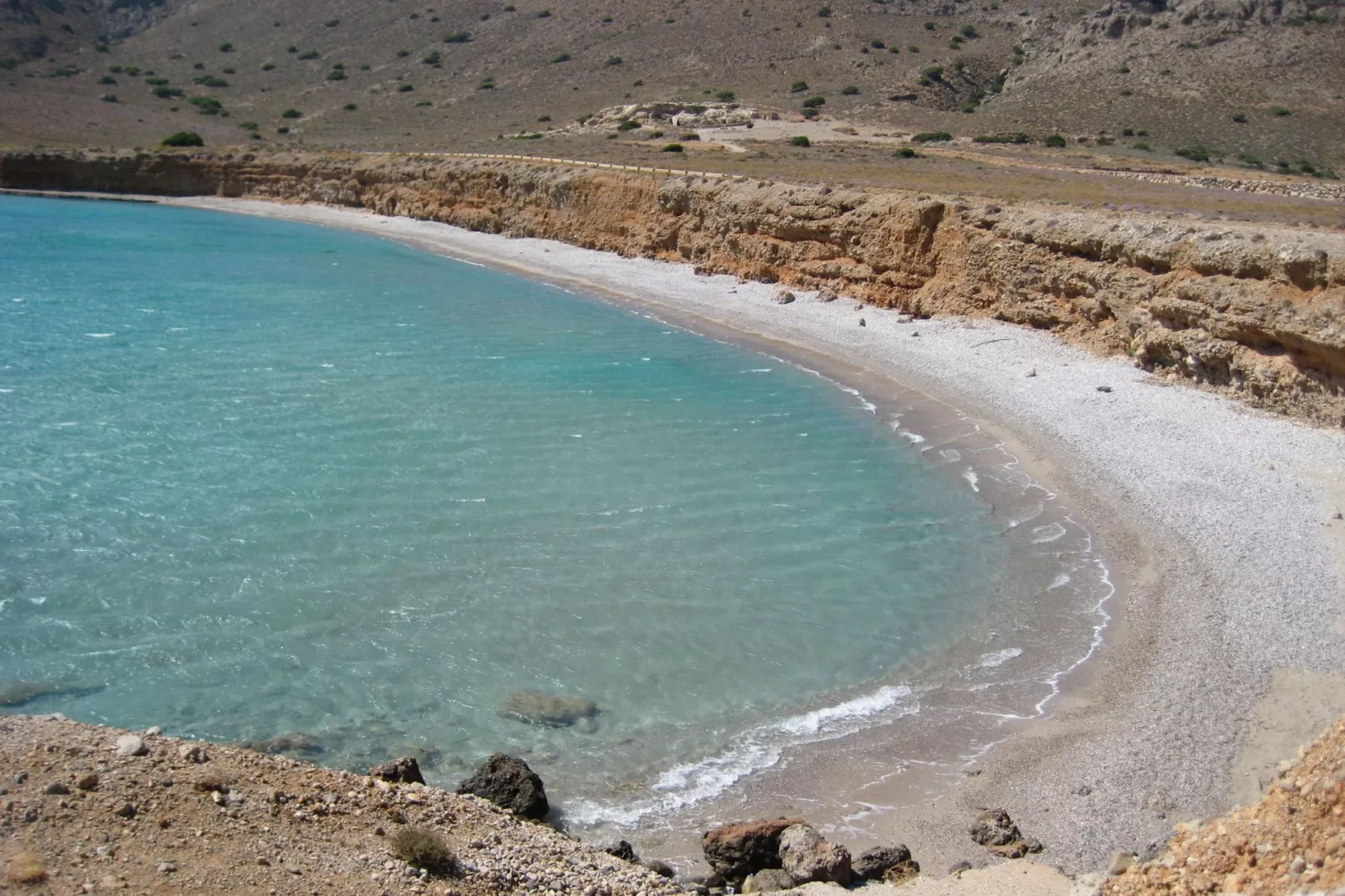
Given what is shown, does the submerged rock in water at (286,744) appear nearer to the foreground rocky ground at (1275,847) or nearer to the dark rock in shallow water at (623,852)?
the dark rock in shallow water at (623,852)

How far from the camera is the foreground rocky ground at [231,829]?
6383mm

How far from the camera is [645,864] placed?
891cm

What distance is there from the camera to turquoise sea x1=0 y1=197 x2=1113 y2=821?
1143 cm

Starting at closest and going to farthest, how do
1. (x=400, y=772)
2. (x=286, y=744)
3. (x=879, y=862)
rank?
1. (x=879, y=862)
2. (x=400, y=772)
3. (x=286, y=744)

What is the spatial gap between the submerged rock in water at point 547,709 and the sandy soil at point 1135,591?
216 cm

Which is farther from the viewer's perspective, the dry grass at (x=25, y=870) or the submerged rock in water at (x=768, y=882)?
the submerged rock in water at (x=768, y=882)

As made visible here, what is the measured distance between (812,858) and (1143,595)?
7.87 m

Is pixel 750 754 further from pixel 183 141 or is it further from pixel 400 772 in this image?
pixel 183 141

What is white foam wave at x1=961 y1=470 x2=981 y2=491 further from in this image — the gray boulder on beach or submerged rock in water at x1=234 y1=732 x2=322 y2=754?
submerged rock in water at x1=234 y1=732 x2=322 y2=754

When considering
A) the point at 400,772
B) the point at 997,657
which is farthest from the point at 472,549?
the point at 997,657

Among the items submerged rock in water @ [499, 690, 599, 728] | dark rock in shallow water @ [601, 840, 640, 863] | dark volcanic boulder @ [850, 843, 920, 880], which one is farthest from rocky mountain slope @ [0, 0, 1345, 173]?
dark rock in shallow water @ [601, 840, 640, 863]

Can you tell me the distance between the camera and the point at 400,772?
898cm

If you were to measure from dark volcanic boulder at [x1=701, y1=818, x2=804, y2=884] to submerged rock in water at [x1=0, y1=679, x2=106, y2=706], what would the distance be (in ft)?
22.4

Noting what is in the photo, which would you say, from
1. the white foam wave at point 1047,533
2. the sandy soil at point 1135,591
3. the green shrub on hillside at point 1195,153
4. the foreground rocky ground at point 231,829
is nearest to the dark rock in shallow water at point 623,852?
the foreground rocky ground at point 231,829
